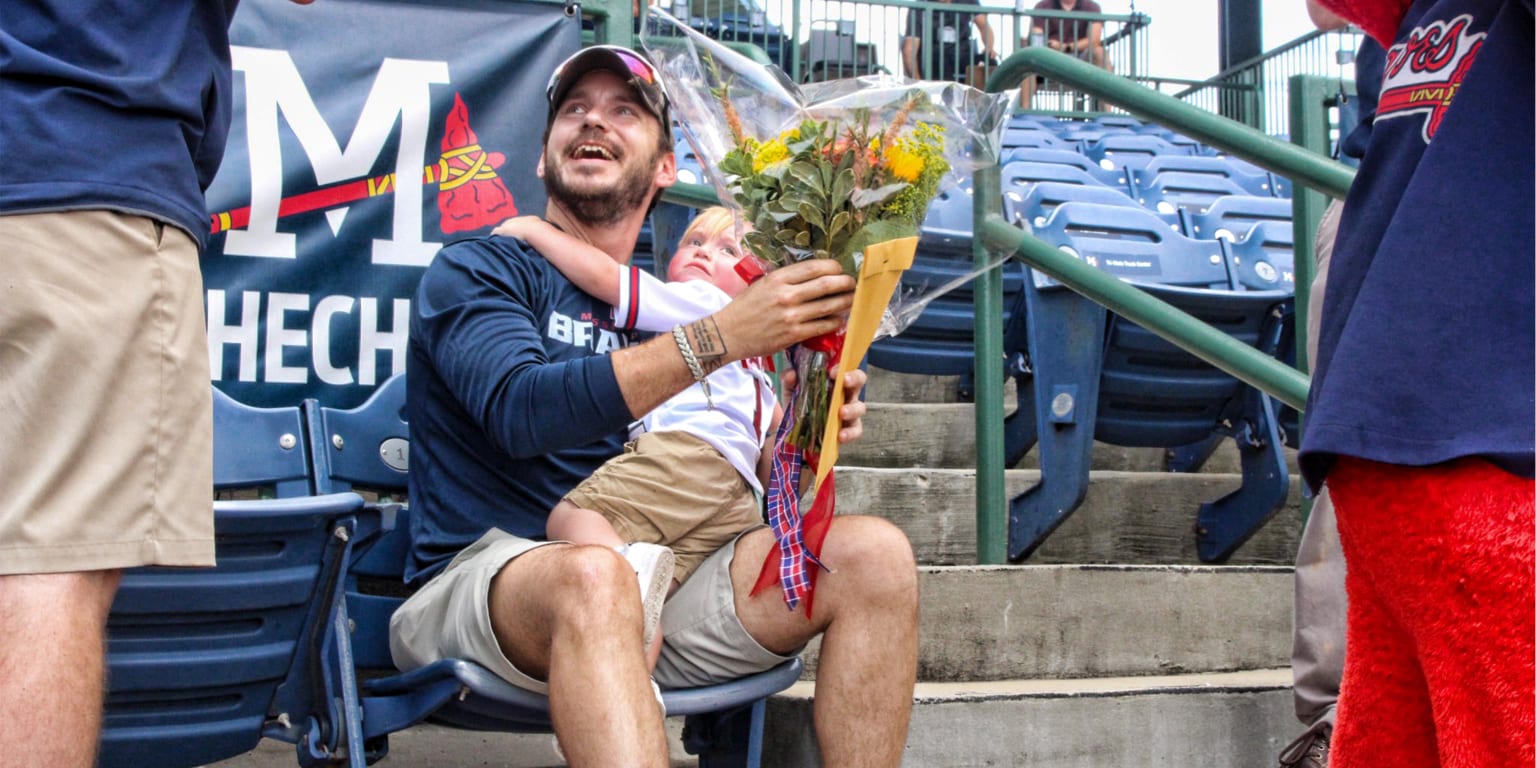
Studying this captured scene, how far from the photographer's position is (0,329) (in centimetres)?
157

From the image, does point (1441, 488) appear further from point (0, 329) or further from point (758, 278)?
point (0, 329)

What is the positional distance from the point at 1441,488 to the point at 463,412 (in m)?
1.66

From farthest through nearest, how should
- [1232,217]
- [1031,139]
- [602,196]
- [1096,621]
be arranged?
A: [1031,139], [1232,217], [1096,621], [602,196]

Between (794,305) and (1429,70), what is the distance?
94 centimetres

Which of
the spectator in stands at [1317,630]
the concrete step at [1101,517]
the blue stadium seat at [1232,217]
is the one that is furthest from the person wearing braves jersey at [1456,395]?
the blue stadium seat at [1232,217]

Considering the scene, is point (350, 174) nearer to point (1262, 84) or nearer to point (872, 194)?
point (872, 194)

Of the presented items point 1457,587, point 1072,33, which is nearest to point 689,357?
point 1457,587

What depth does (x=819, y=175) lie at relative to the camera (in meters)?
2.08

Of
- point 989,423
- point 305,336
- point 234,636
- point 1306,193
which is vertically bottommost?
point 234,636

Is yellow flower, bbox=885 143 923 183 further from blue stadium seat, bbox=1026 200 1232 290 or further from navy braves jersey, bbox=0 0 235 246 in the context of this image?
blue stadium seat, bbox=1026 200 1232 290

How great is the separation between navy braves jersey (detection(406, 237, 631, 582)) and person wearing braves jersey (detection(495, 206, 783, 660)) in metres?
0.05

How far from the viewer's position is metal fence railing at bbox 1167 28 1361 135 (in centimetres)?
1329

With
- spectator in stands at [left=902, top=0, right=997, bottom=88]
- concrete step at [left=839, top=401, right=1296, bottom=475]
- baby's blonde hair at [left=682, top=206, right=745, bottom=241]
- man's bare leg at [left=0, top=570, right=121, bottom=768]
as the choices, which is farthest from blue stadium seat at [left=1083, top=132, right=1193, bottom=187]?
man's bare leg at [left=0, top=570, right=121, bottom=768]

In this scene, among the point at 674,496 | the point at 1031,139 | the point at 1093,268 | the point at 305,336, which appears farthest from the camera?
the point at 1031,139
